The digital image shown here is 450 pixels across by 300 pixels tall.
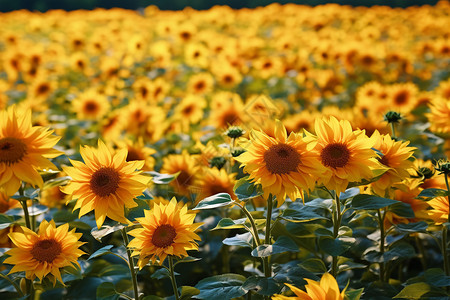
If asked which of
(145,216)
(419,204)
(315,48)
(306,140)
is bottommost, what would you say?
(419,204)

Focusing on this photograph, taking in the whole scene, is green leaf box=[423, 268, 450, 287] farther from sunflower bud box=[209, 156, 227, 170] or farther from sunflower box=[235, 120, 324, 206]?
sunflower bud box=[209, 156, 227, 170]

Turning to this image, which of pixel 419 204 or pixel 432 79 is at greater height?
pixel 432 79

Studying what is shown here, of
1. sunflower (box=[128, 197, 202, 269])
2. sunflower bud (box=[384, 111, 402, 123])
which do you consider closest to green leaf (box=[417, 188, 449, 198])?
sunflower bud (box=[384, 111, 402, 123])

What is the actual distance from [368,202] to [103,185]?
2.40 ft

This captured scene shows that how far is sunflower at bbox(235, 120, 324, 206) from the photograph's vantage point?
1.25 metres

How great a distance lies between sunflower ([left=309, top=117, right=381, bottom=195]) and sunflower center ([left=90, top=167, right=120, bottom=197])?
0.55 m

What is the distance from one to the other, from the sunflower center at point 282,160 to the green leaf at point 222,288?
354 mm

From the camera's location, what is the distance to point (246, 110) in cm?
301

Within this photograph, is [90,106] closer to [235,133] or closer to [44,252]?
[235,133]

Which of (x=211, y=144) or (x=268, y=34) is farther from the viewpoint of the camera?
(x=268, y=34)

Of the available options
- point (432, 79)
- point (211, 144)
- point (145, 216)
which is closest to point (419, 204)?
point (211, 144)

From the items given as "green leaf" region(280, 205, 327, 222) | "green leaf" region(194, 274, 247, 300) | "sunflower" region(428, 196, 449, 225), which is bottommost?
"green leaf" region(194, 274, 247, 300)

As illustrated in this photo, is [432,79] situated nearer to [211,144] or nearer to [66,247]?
[211,144]

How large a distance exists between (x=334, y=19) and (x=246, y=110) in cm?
451
